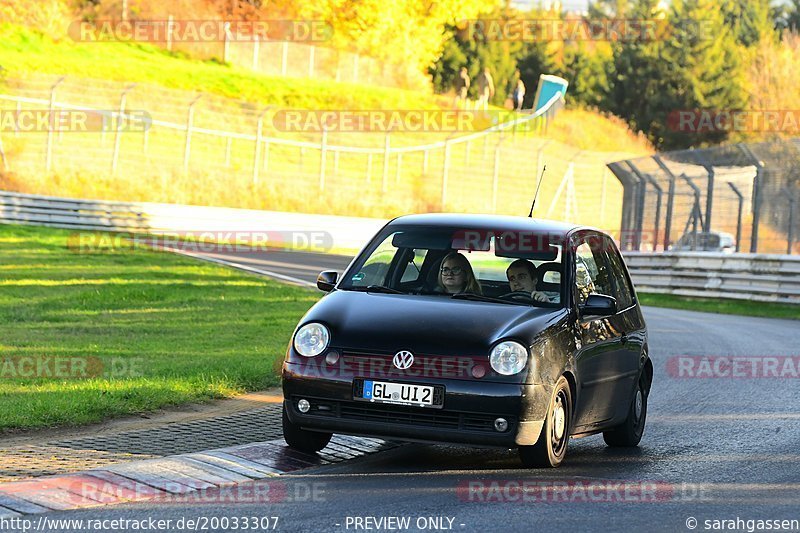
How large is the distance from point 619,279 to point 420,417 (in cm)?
289

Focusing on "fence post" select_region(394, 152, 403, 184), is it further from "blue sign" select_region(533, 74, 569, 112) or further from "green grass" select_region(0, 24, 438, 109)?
"blue sign" select_region(533, 74, 569, 112)

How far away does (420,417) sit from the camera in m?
7.97

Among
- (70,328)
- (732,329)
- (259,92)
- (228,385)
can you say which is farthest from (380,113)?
(228,385)

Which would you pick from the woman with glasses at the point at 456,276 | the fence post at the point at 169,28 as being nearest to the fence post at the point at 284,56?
the fence post at the point at 169,28

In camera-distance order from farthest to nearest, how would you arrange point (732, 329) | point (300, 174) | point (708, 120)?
point (708, 120), point (300, 174), point (732, 329)

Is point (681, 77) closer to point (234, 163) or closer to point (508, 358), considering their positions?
point (234, 163)

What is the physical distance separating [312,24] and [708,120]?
25498 millimetres

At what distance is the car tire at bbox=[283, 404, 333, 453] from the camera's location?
27.8 ft

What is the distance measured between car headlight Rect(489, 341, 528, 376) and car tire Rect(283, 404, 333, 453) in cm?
136

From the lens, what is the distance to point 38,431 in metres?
8.79

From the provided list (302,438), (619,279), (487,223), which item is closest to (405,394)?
(302,438)

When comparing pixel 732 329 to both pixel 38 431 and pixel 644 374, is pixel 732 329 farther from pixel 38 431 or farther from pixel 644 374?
pixel 38 431

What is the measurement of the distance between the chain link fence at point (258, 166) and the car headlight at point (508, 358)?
31806mm

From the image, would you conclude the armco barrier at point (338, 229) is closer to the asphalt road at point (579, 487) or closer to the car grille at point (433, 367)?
the asphalt road at point (579, 487)
